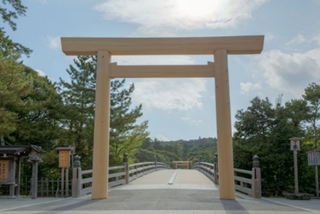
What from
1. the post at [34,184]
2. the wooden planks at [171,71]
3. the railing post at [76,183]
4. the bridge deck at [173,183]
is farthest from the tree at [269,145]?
the post at [34,184]

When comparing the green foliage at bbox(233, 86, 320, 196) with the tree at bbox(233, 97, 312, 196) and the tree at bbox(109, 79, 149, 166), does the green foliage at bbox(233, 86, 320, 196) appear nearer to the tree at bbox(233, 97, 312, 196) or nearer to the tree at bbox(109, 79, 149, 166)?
the tree at bbox(233, 97, 312, 196)

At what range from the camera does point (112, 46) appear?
832cm

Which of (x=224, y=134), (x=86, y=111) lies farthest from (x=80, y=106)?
(x=224, y=134)

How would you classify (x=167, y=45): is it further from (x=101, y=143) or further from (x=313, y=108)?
(x=313, y=108)

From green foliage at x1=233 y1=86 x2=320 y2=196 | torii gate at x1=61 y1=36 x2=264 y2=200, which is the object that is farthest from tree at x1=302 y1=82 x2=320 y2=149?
torii gate at x1=61 y1=36 x2=264 y2=200

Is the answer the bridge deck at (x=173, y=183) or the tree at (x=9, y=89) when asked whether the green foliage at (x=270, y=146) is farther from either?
the tree at (x=9, y=89)

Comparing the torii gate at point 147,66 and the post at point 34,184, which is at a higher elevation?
the torii gate at point 147,66

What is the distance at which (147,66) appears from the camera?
8305 millimetres

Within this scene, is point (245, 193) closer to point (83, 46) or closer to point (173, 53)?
point (173, 53)

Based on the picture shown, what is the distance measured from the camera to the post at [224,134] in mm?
7754

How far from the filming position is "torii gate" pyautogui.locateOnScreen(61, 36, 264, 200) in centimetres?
798

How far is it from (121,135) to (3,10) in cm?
877

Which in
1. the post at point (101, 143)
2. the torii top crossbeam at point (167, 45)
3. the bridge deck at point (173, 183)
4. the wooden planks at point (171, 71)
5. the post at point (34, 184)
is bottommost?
the bridge deck at point (173, 183)

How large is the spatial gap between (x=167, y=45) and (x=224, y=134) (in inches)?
107
